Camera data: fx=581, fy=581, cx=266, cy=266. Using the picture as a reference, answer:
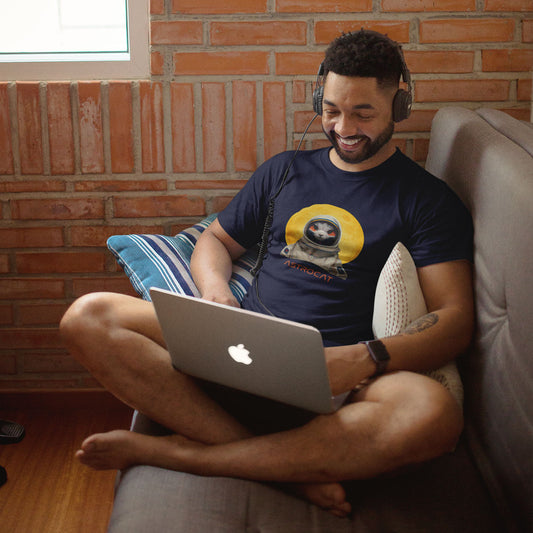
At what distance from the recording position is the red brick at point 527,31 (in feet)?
5.77

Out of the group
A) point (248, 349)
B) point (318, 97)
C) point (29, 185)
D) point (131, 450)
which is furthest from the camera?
point (29, 185)

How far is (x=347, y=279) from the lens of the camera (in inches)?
56.1

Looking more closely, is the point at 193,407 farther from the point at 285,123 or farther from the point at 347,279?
the point at 285,123

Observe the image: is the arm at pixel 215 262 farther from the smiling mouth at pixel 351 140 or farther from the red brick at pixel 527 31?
the red brick at pixel 527 31

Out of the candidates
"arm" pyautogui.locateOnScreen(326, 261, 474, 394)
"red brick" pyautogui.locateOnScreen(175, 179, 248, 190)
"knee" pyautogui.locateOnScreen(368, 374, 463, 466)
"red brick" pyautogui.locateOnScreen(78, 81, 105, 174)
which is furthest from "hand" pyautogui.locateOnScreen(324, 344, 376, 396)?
"red brick" pyautogui.locateOnScreen(78, 81, 105, 174)

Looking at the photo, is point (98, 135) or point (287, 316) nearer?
point (287, 316)

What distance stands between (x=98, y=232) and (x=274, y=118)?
68cm

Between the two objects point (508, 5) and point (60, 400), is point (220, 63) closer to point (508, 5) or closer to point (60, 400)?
point (508, 5)

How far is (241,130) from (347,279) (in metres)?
0.68

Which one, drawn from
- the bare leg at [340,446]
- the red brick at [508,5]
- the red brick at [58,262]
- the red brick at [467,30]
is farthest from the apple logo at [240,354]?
the red brick at [508,5]

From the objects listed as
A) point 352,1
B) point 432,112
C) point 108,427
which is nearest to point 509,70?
point 432,112

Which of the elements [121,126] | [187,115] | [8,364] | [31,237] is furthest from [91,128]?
[8,364]

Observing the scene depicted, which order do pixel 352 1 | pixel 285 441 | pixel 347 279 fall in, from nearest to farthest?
pixel 285 441
pixel 347 279
pixel 352 1

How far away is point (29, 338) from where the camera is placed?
1978mm
